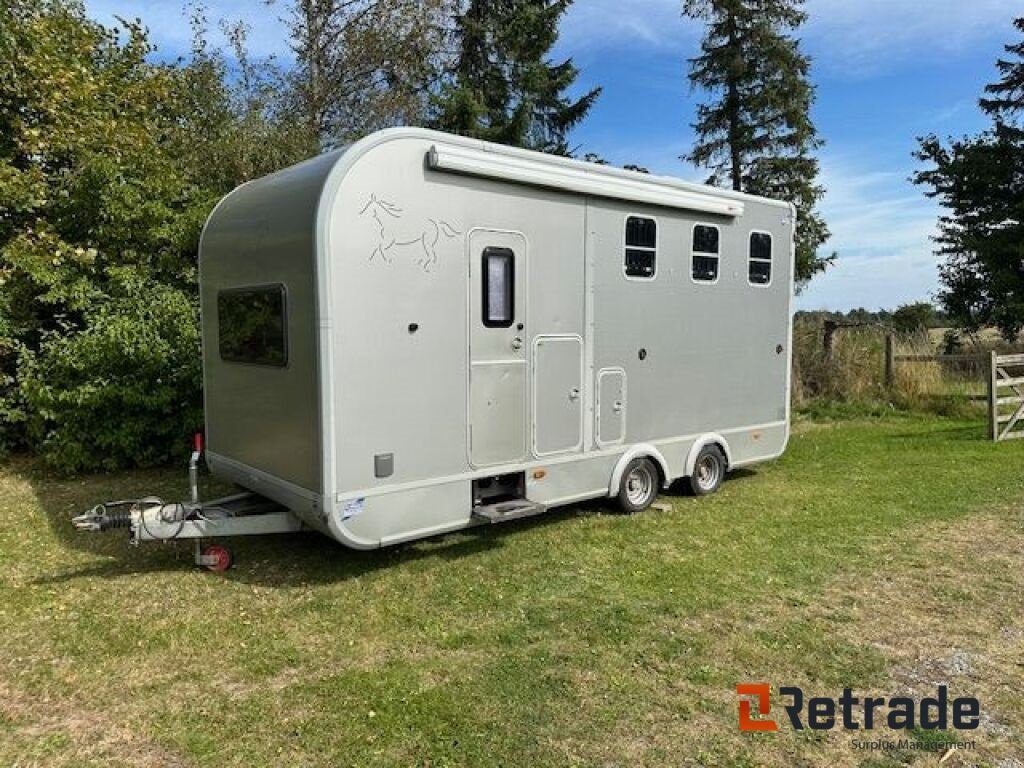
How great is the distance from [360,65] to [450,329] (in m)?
14.1

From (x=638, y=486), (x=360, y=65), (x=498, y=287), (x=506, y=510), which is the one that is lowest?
(x=638, y=486)

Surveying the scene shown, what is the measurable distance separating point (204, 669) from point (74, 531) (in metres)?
3.35

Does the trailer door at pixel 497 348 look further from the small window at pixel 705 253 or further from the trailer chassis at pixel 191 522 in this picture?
the small window at pixel 705 253

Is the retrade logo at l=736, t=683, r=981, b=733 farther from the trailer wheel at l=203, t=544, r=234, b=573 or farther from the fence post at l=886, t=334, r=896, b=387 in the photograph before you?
the fence post at l=886, t=334, r=896, b=387

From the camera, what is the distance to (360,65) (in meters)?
17.6

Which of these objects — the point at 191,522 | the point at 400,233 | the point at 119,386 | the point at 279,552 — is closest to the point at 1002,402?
the point at 400,233

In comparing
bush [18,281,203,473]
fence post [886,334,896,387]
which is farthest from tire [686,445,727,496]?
fence post [886,334,896,387]

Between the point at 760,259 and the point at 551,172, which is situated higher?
the point at 551,172

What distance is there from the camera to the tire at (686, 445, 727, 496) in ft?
26.5

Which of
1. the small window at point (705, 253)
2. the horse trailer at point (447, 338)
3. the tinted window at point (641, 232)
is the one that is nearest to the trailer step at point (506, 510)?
the horse trailer at point (447, 338)

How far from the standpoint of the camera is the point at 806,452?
10.7 metres

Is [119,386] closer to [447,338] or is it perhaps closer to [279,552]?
[279,552]

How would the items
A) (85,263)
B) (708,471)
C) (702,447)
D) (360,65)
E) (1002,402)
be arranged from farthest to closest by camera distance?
(360,65), (1002,402), (85,263), (708,471), (702,447)

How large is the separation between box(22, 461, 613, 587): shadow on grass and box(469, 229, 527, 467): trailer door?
968 millimetres
